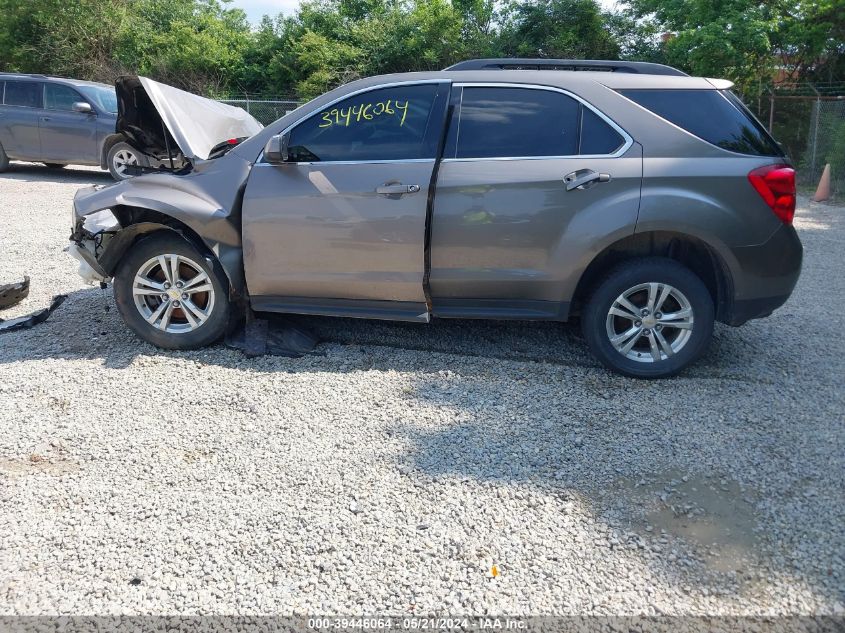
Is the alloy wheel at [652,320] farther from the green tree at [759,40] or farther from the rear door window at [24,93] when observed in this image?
the rear door window at [24,93]

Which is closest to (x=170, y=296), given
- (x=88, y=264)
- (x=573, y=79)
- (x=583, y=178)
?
(x=88, y=264)

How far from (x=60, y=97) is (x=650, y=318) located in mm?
12227

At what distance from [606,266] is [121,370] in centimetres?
326

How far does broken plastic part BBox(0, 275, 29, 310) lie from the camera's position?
19.1 ft

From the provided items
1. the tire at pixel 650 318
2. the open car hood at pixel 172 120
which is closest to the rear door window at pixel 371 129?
the open car hood at pixel 172 120

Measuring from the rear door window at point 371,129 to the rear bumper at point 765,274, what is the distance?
2084mm

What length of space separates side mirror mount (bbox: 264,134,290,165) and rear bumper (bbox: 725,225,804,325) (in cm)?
288

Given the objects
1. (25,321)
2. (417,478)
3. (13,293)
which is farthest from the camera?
(13,293)

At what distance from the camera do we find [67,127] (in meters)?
12.8

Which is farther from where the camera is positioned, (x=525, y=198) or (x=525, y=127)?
(x=525, y=127)

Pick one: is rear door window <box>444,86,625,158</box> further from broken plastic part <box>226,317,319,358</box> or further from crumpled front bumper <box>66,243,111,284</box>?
crumpled front bumper <box>66,243,111,284</box>

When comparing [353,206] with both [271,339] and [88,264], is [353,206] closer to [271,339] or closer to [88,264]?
[271,339]

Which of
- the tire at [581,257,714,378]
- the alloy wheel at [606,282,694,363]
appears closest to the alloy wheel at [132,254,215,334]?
the tire at [581,257,714,378]

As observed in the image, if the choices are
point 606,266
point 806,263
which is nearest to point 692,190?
point 606,266
